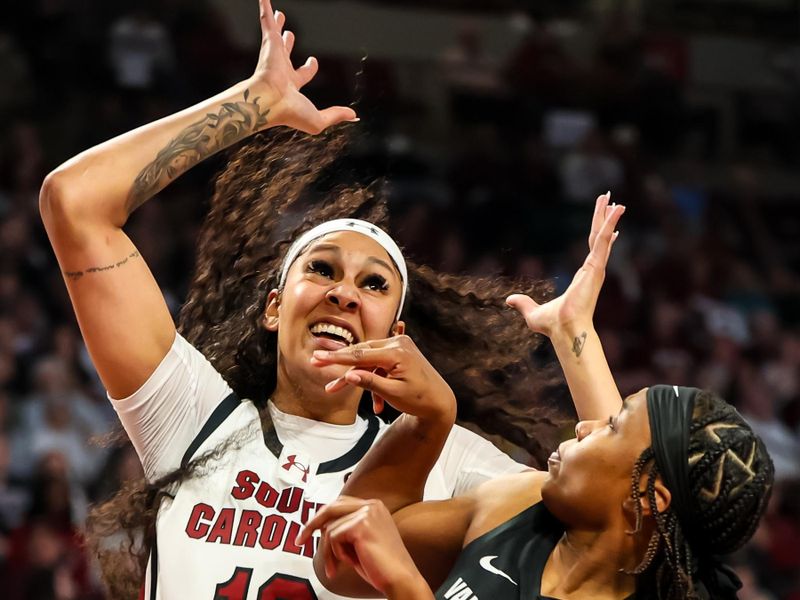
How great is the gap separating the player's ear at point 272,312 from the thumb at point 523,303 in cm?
51

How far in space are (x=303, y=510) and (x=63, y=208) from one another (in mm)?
742

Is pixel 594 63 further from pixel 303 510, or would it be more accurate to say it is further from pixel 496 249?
pixel 303 510

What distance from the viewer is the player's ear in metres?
2.81

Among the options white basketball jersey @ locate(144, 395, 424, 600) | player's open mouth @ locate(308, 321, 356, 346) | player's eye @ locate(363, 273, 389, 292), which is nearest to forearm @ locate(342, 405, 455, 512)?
white basketball jersey @ locate(144, 395, 424, 600)

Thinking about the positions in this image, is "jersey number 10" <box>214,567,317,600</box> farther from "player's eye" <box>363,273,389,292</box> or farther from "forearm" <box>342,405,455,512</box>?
"player's eye" <box>363,273,389,292</box>

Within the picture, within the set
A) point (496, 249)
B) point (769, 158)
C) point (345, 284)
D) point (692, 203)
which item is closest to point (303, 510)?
point (345, 284)

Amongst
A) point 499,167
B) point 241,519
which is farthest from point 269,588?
point 499,167

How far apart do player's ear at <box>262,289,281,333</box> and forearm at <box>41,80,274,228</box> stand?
446 mm

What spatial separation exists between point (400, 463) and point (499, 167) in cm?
607

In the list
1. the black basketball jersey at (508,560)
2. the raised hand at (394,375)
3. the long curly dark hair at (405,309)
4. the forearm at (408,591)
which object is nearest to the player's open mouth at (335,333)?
the long curly dark hair at (405,309)

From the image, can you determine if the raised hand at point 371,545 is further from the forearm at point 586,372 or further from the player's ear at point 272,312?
the player's ear at point 272,312

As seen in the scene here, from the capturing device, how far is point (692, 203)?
8820 mm

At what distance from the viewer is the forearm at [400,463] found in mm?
2225

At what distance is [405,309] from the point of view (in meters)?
2.97
